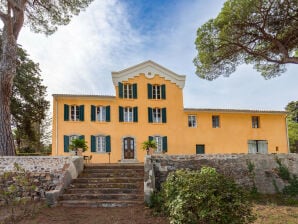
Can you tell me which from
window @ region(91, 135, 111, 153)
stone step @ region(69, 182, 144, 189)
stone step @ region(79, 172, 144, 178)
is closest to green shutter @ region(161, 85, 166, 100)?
window @ region(91, 135, 111, 153)

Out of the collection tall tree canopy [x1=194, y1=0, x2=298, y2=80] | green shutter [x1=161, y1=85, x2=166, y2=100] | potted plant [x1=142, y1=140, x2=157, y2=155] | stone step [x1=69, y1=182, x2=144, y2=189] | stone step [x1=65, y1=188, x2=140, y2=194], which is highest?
tall tree canopy [x1=194, y1=0, x2=298, y2=80]

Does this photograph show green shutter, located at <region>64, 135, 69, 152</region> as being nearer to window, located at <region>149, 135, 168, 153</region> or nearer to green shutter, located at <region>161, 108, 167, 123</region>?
window, located at <region>149, 135, 168, 153</region>

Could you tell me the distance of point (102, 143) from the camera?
17.8m

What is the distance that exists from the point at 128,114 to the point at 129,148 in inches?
96.1

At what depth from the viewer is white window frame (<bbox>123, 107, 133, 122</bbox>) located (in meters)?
18.6

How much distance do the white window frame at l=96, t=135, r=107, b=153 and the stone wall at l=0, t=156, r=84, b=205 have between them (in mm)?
7744

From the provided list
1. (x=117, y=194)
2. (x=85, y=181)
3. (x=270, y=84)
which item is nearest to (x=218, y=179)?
(x=117, y=194)

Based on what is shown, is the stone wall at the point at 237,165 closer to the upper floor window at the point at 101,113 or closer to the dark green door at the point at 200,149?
the dark green door at the point at 200,149

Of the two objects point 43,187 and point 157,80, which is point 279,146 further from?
point 43,187

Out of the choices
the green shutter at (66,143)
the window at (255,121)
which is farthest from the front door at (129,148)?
the window at (255,121)

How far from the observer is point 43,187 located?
9.19m

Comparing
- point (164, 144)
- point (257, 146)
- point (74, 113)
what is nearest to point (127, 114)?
point (164, 144)

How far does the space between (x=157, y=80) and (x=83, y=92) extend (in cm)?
553

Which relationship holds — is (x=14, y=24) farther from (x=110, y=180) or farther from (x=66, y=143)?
(x=110, y=180)
